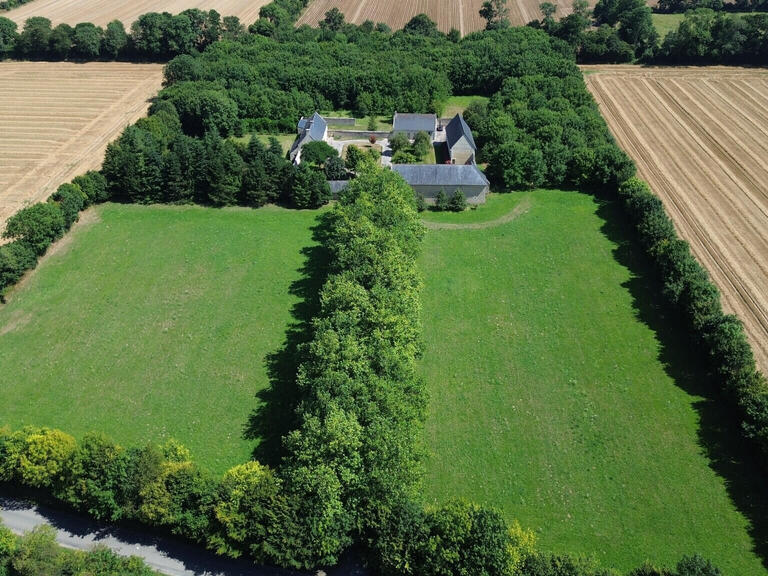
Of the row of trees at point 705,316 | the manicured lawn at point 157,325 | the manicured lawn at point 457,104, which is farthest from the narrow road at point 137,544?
the manicured lawn at point 457,104

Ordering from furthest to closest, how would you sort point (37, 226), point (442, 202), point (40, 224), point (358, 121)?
point (358, 121) < point (442, 202) < point (40, 224) < point (37, 226)

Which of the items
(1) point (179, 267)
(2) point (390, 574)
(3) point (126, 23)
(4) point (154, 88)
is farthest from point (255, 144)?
(3) point (126, 23)

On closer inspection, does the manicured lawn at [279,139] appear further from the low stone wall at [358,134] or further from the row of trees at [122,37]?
the row of trees at [122,37]

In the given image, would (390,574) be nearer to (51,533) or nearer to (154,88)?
(51,533)

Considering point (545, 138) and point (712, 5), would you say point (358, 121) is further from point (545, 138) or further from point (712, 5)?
point (712, 5)

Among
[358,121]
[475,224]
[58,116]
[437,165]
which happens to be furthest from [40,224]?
[358,121]

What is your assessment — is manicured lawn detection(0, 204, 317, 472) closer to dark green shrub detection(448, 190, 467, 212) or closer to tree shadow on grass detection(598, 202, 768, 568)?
dark green shrub detection(448, 190, 467, 212)
